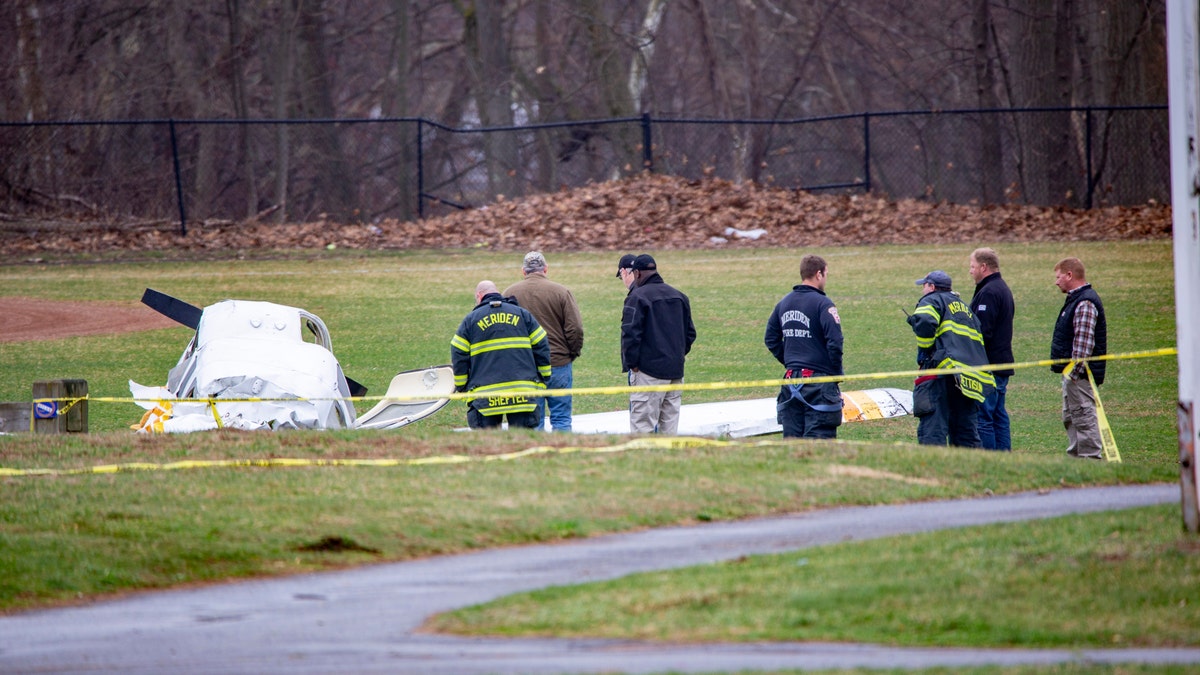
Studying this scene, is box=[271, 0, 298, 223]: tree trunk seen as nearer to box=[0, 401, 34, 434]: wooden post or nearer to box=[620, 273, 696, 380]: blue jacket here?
box=[0, 401, 34, 434]: wooden post

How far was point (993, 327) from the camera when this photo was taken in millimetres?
11992

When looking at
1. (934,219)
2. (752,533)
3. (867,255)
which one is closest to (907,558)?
(752,533)

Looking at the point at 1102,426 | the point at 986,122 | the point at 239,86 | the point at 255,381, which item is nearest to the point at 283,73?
the point at 239,86

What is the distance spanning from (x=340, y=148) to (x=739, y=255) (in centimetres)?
1607

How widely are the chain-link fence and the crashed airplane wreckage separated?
1423 centimetres

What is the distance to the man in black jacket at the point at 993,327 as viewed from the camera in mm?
11945

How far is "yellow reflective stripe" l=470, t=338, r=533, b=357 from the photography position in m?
11.1

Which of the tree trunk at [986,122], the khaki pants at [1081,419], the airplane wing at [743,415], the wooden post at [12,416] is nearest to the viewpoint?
the khaki pants at [1081,419]

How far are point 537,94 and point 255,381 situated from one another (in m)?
31.2

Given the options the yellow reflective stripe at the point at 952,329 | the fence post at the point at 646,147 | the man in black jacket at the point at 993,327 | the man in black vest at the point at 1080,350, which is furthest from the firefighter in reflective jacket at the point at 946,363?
the fence post at the point at 646,147

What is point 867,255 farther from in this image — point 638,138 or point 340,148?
point 340,148

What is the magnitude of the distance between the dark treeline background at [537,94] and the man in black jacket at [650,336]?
17433mm

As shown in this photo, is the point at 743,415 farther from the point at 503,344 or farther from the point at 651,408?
the point at 503,344

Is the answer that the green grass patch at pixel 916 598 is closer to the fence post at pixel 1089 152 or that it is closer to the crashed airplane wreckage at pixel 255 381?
the crashed airplane wreckage at pixel 255 381
